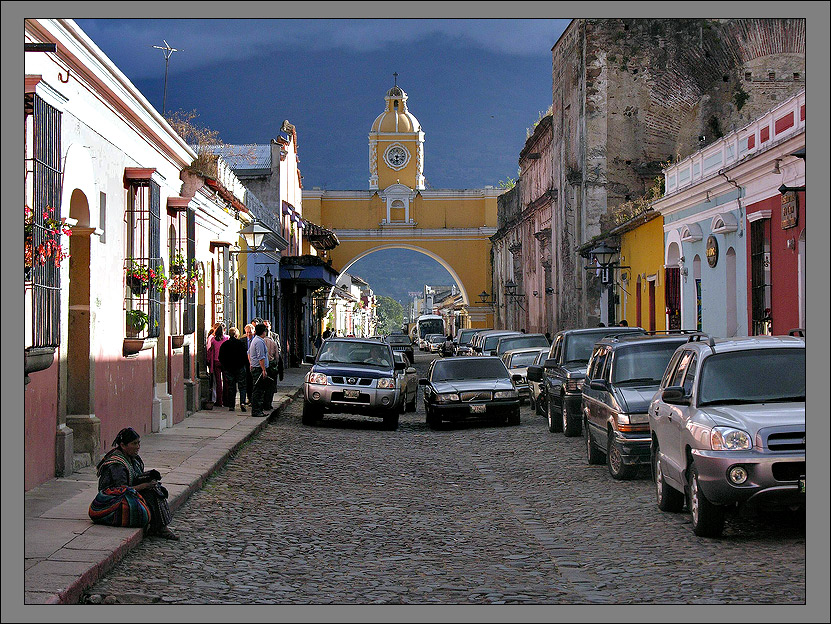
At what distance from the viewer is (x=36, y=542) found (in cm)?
739

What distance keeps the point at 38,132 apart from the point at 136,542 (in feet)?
12.8

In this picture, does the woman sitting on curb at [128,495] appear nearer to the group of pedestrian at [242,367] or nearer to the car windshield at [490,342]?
the group of pedestrian at [242,367]

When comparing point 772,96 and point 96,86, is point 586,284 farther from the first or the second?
point 96,86

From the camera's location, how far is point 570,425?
16234 millimetres

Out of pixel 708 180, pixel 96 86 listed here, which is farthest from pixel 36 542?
→ pixel 708 180

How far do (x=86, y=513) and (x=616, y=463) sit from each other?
5.65 meters

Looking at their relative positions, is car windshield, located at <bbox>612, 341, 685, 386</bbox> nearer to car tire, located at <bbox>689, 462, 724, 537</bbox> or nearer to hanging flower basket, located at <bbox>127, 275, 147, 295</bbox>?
car tire, located at <bbox>689, 462, 724, 537</bbox>

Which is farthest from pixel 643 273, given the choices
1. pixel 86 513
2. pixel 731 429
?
pixel 86 513

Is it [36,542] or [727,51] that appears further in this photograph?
[727,51]

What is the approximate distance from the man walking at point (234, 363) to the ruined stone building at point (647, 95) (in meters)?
17.7

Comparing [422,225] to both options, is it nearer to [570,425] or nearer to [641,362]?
[570,425]

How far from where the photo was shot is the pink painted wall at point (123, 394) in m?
12.6

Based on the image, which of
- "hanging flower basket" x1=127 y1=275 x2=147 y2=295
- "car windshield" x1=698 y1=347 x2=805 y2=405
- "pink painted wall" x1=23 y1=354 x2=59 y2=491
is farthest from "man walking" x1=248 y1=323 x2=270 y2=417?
"car windshield" x1=698 y1=347 x2=805 y2=405

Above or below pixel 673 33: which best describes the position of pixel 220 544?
below
